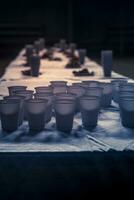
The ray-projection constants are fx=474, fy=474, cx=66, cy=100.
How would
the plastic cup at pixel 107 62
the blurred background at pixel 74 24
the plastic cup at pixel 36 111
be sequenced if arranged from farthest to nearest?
the blurred background at pixel 74 24, the plastic cup at pixel 107 62, the plastic cup at pixel 36 111

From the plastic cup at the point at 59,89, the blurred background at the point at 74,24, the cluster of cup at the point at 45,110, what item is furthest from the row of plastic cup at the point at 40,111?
the blurred background at the point at 74,24

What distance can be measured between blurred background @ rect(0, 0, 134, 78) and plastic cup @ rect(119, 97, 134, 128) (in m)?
9.67

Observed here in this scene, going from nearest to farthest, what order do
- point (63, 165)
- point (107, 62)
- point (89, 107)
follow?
point (63, 165), point (89, 107), point (107, 62)

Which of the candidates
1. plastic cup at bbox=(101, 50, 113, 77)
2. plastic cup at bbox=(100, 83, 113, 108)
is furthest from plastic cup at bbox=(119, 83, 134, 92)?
plastic cup at bbox=(101, 50, 113, 77)

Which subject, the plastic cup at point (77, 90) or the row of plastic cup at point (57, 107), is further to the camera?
the plastic cup at point (77, 90)

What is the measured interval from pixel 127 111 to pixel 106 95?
1.36 ft

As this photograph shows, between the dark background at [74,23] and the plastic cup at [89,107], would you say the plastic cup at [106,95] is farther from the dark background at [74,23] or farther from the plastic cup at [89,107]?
the dark background at [74,23]

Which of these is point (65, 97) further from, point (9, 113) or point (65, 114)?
point (9, 113)

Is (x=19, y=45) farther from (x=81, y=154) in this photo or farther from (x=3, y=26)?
(x=81, y=154)

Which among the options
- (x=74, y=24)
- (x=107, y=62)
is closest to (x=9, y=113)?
(x=107, y=62)

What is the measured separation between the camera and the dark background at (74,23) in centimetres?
1139

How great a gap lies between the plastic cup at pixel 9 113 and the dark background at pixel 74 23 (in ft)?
32.1

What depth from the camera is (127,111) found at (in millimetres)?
1642

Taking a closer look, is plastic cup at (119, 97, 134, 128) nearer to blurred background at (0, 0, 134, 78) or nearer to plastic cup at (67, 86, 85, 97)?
plastic cup at (67, 86, 85, 97)
